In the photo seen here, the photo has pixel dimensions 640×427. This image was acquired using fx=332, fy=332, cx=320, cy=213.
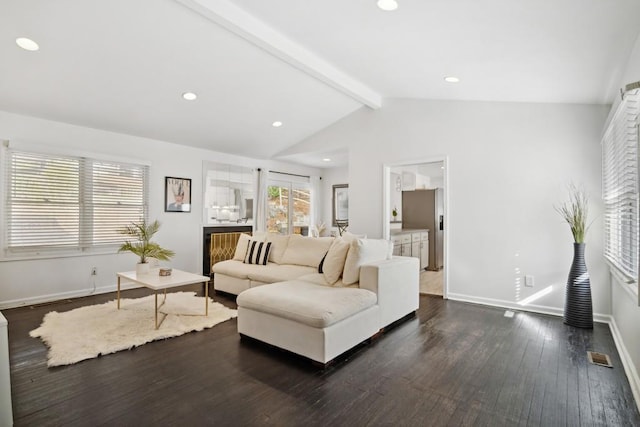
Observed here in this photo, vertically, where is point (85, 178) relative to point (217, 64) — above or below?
below

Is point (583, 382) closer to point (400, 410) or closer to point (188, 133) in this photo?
A: point (400, 410)

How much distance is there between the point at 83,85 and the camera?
3678 millimetres

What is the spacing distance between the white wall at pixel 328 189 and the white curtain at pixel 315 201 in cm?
11

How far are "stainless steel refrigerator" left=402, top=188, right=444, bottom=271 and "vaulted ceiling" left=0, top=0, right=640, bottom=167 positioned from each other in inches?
104

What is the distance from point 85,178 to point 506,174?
558cm

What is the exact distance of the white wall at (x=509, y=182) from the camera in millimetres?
3688

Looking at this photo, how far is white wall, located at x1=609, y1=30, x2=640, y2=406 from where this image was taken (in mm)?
2199

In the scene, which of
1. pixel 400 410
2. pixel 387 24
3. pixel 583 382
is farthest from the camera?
pixel 387 24

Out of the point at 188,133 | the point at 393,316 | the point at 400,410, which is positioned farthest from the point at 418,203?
the point at 400,410

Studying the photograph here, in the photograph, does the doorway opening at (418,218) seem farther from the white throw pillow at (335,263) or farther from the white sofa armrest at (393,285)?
the white throw pillow at (335,263)

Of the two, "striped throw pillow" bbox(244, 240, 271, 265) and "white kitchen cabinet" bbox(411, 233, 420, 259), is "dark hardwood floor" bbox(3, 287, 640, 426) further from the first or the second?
"white kitchen cabinet" bbox(411, 233, 420, 259)

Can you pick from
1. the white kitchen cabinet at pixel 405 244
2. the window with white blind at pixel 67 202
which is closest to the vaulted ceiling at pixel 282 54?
the window with white blind at pixel 67 202

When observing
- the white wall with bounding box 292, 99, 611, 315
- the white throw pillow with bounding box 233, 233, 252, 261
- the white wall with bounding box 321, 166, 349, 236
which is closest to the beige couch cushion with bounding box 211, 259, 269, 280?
the white throw pillow with bounding box 233, 233, 252, 261

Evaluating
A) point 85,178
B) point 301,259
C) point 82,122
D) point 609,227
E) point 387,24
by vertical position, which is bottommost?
point 301,259
